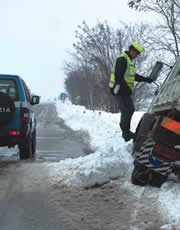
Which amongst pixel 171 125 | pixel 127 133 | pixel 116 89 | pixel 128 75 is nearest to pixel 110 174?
pixel 171 125

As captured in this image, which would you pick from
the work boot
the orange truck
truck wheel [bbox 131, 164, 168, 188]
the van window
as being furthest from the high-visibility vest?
truck wheel [bbox 131, 164, 168, 188]

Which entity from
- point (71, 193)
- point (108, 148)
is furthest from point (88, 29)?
point (71, 193)

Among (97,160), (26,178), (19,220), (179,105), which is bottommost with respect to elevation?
(26,178)

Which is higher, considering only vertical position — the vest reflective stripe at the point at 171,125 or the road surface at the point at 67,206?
the vest reflective stripe at the point at 171,125

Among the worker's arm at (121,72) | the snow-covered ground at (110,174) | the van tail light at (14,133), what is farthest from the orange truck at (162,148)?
the van tail light at (14,133)

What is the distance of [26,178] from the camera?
17.9 ft

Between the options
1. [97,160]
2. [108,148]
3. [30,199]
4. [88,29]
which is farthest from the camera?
[88,29]

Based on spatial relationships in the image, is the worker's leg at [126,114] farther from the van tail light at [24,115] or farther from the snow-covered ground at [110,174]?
the van tail light at [24,115]

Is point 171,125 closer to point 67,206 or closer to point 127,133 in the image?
point 67,206

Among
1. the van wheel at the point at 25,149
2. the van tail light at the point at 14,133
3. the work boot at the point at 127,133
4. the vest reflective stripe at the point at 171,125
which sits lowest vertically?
the van wheel at the point at 25,149

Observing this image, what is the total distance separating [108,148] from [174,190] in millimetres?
2239

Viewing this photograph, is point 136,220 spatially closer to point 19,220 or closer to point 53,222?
point 53,222

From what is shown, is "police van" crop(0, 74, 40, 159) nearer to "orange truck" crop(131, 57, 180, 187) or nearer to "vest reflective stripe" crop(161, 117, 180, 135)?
"orange truck" crop(131, 57, 180, 187)

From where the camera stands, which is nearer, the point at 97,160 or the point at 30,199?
the point at 30,199
